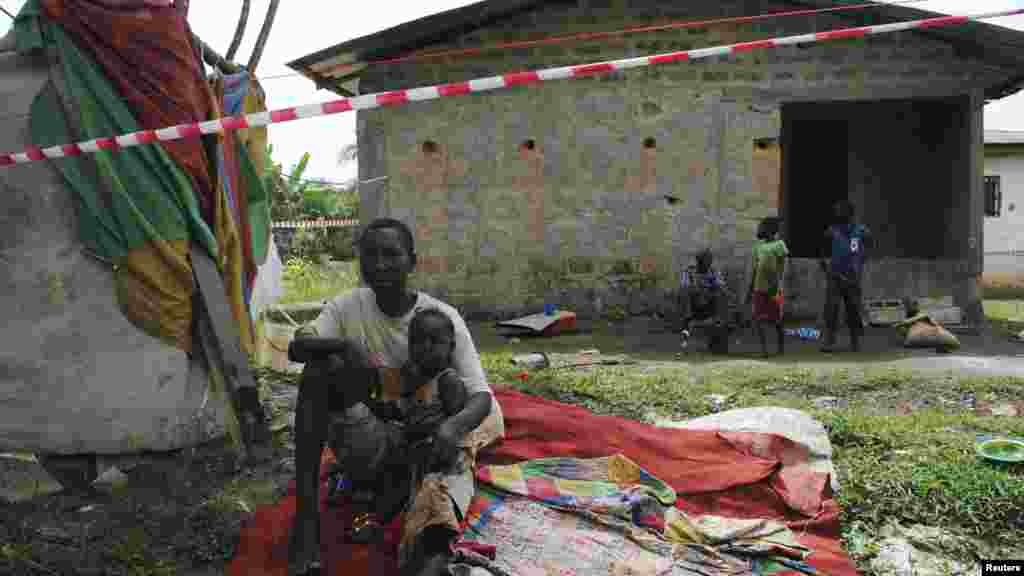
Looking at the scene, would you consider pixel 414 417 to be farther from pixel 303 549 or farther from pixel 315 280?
pixel 315 280

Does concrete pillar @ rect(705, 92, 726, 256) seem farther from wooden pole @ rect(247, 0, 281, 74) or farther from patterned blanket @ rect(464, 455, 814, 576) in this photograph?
patterned blanket @ rect(464, 455, 814, 576)

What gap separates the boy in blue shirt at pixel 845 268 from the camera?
7.79 metres

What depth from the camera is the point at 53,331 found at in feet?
12.9

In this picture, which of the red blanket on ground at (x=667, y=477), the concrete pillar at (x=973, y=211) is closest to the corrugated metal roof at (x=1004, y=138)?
the concrete pillar at (x=973, y=211)

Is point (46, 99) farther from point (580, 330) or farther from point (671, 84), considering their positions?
point (671, 84)

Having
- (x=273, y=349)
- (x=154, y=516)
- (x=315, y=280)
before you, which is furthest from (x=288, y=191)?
(x=154, y=516)

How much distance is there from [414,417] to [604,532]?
0.78m

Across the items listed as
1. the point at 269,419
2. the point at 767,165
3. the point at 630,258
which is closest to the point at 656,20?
the point at 767,165

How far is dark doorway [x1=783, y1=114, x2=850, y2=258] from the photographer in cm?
1221

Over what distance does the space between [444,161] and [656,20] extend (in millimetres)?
2817

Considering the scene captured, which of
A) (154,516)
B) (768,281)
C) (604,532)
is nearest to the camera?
(604,532)

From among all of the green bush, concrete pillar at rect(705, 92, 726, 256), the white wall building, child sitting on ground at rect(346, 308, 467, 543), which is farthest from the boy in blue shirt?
the green bush

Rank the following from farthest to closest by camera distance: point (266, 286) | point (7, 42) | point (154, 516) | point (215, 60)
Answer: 1. point (266, 286)
2. point (215, 60)
3. point (7, 42)
4. point (154, 516)

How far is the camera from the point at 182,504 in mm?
3521
